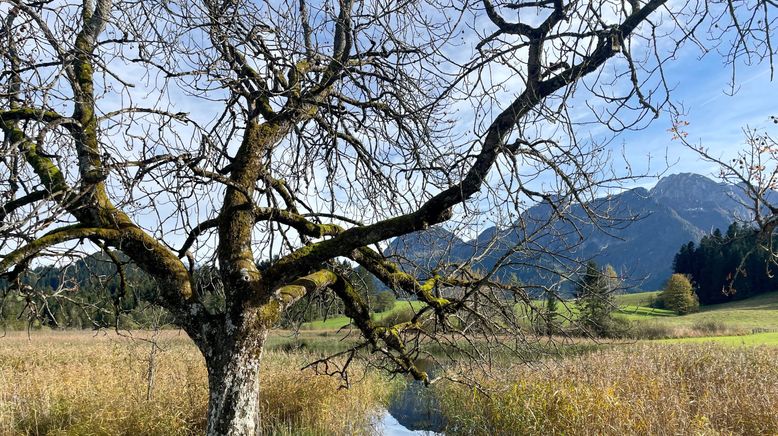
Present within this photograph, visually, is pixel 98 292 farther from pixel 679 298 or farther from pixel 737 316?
pixel 679 298

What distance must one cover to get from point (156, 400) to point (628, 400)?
656 centimetres

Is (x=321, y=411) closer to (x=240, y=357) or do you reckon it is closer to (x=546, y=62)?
(x=240, y=357)

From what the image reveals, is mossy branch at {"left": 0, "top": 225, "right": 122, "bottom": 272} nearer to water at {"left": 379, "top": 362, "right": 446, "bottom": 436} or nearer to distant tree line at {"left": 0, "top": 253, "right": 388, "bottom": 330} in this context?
distant tree line at {"left": 0, "top": 253, "right": 388, "bottom": 330}

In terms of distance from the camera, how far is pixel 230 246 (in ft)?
13.5

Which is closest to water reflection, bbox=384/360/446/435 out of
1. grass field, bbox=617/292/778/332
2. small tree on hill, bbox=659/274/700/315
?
grass field, bbox=617/292/778/332

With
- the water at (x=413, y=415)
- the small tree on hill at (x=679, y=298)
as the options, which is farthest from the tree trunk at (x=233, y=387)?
the small tree on hill at (x=679, y=298)

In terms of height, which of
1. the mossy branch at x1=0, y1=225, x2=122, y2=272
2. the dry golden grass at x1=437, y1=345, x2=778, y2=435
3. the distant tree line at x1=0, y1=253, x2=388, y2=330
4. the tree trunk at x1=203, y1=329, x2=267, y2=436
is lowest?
the dry golden grass at x1=437, y1=345, x2=778, y2=435

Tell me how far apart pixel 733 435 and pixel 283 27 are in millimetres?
6685

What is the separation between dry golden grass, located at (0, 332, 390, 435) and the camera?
6613 mm

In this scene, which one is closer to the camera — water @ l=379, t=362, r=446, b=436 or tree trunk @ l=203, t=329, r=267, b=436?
tree trunk @ l=203, t=329, r=267, b=436

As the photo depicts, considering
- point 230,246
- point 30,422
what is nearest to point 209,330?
point 230,246

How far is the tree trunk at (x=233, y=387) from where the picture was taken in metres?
3.60

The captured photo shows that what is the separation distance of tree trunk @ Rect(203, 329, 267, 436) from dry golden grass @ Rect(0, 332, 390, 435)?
2.07 m

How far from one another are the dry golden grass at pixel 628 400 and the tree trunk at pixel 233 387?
239 centimetres
